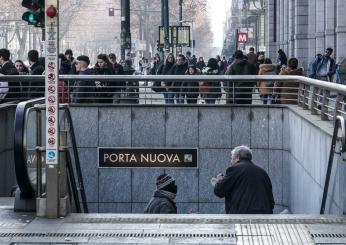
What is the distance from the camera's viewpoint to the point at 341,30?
122 ft

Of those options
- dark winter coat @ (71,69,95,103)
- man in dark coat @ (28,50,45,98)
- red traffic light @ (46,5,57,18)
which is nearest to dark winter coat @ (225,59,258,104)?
dark winter coat @ (71,69,95,103)

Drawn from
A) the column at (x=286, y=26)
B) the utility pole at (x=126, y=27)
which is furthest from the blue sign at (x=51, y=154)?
the column at (x=286, y=26)

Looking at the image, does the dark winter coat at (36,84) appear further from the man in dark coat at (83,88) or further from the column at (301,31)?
the column at (301,31)

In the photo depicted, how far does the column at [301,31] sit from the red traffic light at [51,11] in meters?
36.8

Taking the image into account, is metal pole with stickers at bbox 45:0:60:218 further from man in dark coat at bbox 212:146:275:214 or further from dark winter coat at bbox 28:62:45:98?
dark winter coat at bbox 28:62:45:98

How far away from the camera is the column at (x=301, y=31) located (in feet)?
158

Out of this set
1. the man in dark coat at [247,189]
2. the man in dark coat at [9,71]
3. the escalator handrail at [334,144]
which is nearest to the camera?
the escalator handrail at [334,144]

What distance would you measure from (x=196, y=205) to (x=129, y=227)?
1147cm

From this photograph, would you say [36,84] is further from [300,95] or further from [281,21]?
[281,21]

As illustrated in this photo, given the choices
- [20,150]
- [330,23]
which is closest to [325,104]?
[20,150]

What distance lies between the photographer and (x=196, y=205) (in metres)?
22.3

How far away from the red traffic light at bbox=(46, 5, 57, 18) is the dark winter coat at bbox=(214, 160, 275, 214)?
3049 mm

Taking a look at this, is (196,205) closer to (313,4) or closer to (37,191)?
(37,191)

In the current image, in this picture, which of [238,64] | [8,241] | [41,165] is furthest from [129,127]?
[8,241]
